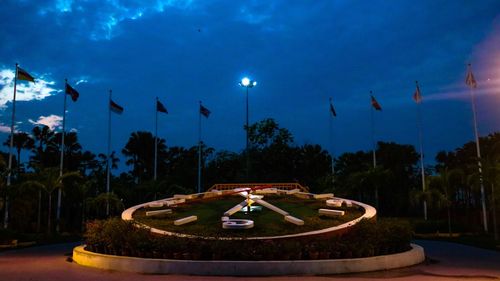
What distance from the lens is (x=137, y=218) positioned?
19.0 metres

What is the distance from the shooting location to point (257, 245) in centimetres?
1392

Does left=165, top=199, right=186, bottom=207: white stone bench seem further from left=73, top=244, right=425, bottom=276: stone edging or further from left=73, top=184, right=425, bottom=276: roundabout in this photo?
left=73, top=244, right=425, bottom=276: stone edging

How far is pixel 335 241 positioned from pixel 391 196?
119ft

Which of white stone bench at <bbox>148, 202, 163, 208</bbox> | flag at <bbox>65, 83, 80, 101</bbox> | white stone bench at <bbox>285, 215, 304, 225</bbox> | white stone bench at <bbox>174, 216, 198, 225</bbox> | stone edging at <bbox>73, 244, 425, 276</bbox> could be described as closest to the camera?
stone edging at <bbox>73, 244, 425, 276</bbox>

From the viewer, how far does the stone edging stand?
12.7 meters

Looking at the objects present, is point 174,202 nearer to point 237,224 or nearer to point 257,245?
point 237,224

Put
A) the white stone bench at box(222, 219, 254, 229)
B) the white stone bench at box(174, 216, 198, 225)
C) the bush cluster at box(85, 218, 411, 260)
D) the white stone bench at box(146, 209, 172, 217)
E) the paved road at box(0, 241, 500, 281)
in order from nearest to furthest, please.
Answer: the paved road at box(0, 241, 500, 281)
the bush cluster at box(85, 218, 411, 260)
the white stone bench at box(222, 219, 254, 229)
the white stone bench at box(174, 216, 198, 225)
the white stone bench at box(146, 209, 172, 217)

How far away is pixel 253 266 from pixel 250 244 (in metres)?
1.34

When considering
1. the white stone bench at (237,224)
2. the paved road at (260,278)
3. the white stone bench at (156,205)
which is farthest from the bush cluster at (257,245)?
the white stone bench at (156,205)

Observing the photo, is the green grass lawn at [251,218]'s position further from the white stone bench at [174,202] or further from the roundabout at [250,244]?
the white stone bench at [174,202]

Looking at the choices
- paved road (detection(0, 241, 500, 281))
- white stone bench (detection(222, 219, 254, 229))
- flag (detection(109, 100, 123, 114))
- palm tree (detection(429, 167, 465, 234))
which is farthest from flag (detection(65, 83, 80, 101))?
palm tree (detection(429, 167, 465, 234))

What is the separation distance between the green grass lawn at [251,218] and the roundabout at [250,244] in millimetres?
35

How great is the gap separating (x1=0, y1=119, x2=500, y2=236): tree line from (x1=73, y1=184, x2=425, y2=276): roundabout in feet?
58.1

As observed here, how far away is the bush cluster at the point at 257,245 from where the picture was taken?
13.6 meters
